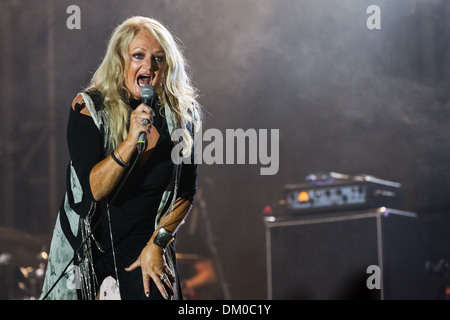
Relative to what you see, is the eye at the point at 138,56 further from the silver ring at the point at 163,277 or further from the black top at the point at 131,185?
the silver ring at the point at 163,277

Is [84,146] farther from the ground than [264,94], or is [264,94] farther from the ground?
[264,94]

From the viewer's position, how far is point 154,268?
1988 millimetres

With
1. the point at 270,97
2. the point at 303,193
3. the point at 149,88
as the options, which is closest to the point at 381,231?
the point at 303,193

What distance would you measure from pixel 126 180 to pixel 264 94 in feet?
11.4

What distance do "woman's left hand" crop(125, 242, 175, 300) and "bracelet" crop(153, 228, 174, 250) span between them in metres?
0.01

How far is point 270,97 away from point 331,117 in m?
0.54

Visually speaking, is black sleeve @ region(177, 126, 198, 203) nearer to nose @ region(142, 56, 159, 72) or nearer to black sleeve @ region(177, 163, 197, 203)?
black sleeve @ region(177, 163, 197, 203)

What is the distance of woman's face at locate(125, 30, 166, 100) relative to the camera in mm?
2055

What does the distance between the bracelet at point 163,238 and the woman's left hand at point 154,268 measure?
14 millimetres

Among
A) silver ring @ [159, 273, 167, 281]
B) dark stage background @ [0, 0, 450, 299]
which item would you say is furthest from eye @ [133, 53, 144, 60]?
dark stage background @ [0, 0, 450, 299]

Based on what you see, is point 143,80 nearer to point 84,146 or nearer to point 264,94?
point 84,146

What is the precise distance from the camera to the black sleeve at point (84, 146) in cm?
190

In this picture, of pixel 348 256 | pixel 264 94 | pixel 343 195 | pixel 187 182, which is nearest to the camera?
pixel 187 182

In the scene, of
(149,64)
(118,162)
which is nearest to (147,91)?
(149,64)
